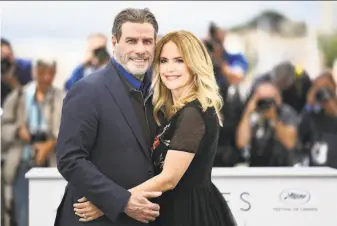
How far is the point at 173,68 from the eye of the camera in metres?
2.38

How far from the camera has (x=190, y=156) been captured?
2346mm

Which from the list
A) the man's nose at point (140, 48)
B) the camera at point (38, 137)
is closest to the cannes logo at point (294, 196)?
the man's nose at point (140, 48)

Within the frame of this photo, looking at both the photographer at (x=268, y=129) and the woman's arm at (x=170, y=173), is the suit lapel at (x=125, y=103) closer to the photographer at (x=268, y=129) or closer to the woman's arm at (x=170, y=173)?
the woman's arm at (x=170, y=173)

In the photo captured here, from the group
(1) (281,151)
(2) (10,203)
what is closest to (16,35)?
(2) (10,203)

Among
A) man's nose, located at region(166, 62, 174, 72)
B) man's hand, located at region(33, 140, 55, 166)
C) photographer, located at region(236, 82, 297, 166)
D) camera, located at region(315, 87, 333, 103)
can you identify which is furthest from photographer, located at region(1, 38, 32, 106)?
man's nose, located at region(166, 62, 174, 72)

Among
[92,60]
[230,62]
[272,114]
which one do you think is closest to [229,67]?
[230,62]

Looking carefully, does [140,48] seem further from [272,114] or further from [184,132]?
[272,114]

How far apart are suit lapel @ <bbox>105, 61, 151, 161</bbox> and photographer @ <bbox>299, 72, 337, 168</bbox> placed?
3446 mm

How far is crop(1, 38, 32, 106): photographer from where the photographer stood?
5.59m

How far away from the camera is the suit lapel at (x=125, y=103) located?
2289 mm

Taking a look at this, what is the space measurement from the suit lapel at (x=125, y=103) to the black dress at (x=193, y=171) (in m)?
0.10

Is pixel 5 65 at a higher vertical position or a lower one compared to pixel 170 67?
lower

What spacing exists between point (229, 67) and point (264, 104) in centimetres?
45

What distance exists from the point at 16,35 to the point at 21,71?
0.33 meters
